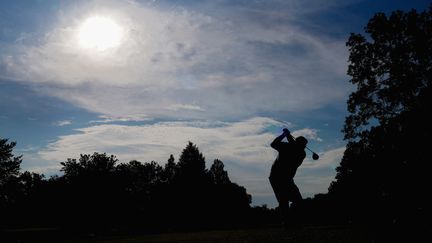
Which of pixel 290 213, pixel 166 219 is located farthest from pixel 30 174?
pixel 290 213

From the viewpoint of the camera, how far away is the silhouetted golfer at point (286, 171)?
10.5 m

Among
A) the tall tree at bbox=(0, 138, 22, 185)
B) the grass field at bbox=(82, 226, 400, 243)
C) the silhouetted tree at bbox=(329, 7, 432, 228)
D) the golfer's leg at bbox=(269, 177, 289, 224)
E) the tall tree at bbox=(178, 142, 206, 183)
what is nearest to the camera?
the golfer's leg at bbox=(269, 177, 289, 224)

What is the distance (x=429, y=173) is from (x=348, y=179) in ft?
163

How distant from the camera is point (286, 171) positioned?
10570mm

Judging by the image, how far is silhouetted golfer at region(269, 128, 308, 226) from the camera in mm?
10539

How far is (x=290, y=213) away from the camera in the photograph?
426 inches

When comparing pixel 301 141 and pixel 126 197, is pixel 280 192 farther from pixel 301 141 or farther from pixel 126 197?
pixel 126 197

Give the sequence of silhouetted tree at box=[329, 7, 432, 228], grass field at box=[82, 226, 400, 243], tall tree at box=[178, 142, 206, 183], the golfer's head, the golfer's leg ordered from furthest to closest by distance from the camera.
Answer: tall tree at box=[178, 142, 206, 183] < silhouetted tree at box=[329, 7, 432, 228] < grass field at box=[82, 226, 400, 243] < the golfer's head < the golfer's leg

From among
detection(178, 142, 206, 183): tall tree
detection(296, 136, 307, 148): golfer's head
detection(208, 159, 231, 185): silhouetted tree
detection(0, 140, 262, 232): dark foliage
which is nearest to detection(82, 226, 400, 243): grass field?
detection(296, 136, 307, 148): golfer's head

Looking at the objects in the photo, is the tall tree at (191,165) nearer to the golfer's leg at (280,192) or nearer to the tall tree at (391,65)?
the tall tree at (391,65)

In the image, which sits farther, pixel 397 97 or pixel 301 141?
pixel 397 97

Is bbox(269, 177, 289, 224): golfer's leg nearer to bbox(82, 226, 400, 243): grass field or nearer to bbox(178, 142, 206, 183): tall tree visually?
bbox(82, 226, 400, 243): grass field

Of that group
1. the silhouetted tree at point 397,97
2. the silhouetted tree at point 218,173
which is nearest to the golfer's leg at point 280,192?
the silhouetted tree at point 397,97

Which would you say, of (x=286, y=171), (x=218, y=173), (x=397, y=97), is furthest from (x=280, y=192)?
(x=218, y=173)
